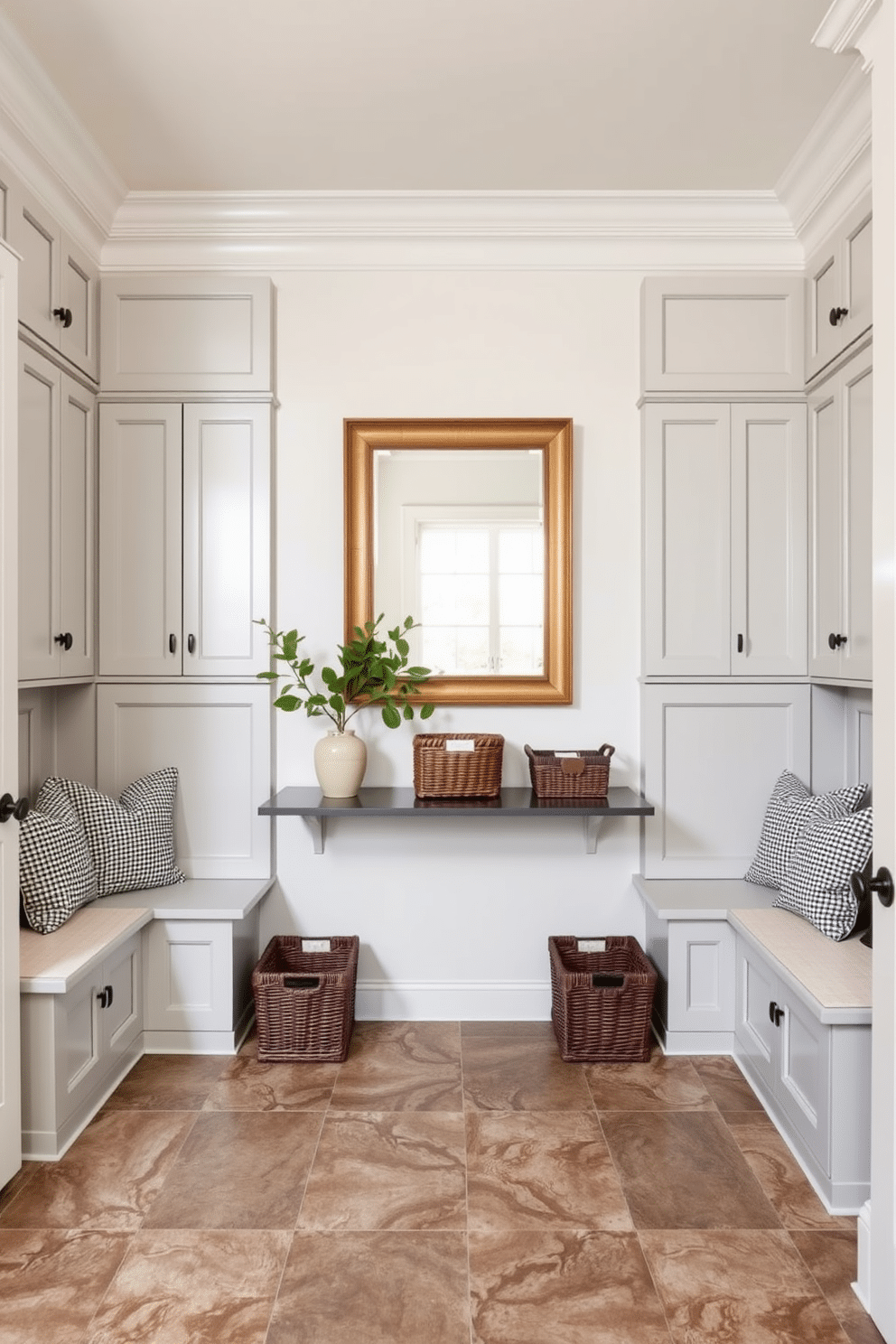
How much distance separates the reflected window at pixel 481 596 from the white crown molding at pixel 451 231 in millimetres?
953

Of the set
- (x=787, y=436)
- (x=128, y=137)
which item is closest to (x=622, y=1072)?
(x=787, y=436)

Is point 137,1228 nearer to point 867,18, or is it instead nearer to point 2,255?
point 2,255

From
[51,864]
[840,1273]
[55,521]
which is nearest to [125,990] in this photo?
[51,864]

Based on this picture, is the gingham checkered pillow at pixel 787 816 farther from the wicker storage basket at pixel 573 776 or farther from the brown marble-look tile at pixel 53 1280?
the brown marble-look tile at pixel 53 1280

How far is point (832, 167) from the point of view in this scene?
8.89ft

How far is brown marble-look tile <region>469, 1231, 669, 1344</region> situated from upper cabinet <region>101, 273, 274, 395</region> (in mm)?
2623

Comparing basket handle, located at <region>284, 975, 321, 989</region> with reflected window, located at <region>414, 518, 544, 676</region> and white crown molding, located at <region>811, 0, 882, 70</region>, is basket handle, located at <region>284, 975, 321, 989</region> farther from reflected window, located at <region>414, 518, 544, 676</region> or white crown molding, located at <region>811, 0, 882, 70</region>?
white crown molding, located at <region>811, 0, 882, 70</region>

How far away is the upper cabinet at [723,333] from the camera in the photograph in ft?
10.0

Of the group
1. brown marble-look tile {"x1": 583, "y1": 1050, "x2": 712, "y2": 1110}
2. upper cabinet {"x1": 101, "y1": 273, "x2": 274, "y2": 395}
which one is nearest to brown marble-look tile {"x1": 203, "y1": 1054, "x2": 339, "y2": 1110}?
brown marble-look tile {"x1": 583, "y1": 1050, "x2": 712, "y2": 1110}

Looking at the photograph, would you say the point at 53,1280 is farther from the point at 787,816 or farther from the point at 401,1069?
the point at 787,816

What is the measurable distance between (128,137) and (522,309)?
1.35 m

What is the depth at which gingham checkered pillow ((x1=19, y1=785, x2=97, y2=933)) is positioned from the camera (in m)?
2.55

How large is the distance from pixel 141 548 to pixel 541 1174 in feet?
7.47

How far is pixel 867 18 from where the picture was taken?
1.78 metres
